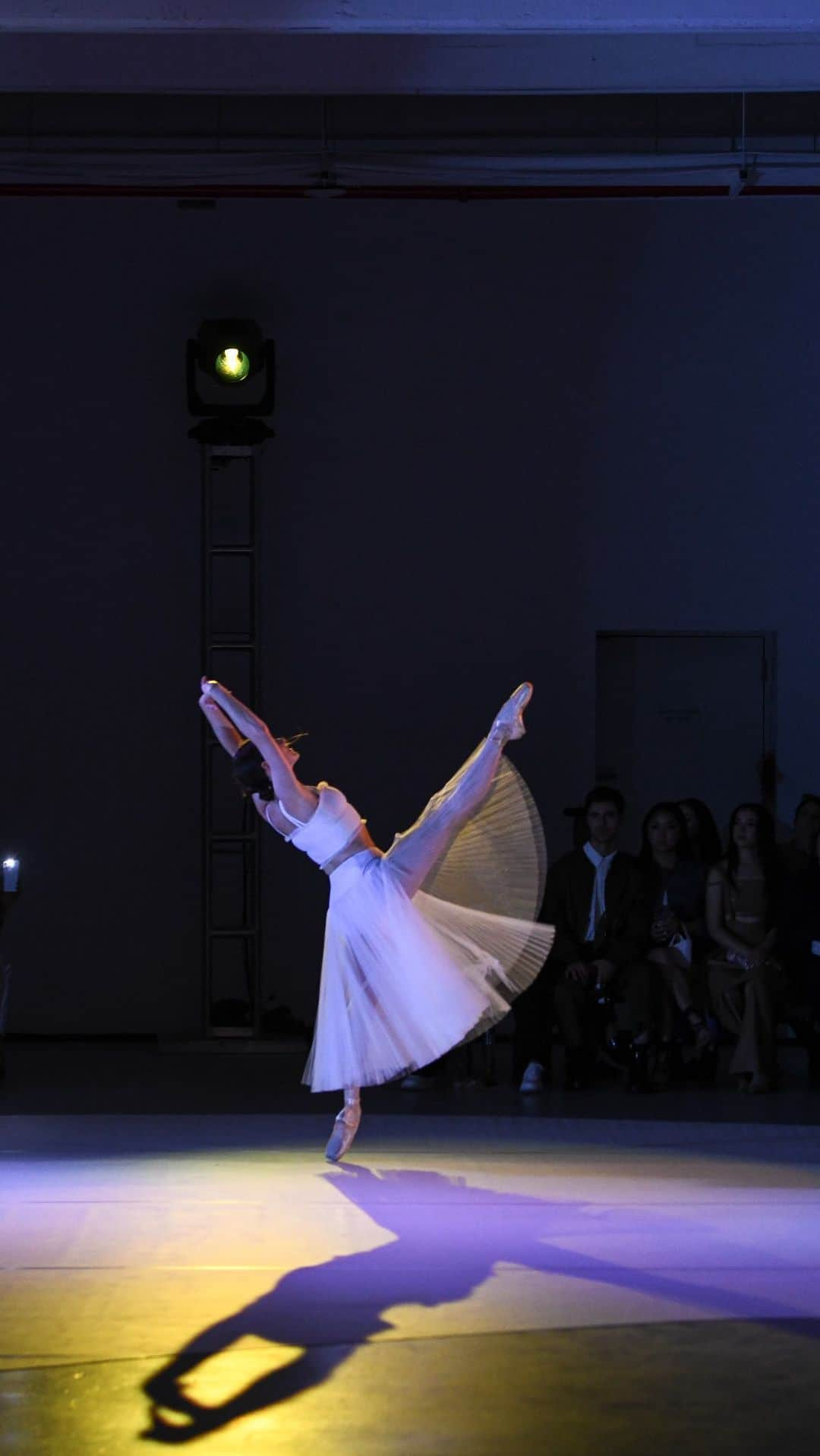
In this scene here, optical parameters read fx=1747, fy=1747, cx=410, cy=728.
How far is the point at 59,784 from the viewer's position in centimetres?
855

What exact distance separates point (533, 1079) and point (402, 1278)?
262 cm

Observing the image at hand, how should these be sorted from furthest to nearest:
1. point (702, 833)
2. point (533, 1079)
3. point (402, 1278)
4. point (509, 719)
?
point (702, 833)
point (533, 1079)
point (509, 719)
point (402, 1278)

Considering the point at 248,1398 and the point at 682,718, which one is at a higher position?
the point at 682,718

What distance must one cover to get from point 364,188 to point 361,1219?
16.5 ft

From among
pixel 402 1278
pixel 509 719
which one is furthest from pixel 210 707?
pixel 402 1278

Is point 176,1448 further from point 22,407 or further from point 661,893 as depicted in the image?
point 22,407

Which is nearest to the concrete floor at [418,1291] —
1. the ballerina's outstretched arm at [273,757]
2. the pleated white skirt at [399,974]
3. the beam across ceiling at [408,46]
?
the pleated white skirt at [399,974]

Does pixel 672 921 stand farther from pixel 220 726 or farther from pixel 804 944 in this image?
pixel 220 726

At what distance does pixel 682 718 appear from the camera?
8.83 metres

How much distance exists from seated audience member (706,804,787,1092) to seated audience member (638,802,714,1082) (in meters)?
0.09

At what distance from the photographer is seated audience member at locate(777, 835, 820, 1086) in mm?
7012

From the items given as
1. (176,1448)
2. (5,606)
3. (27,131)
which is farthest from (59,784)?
(176,1448)

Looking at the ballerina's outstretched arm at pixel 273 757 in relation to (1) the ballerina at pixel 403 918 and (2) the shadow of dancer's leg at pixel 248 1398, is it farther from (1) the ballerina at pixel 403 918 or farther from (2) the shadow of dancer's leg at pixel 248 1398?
(2) the shadow of dancer's leg at pixel 248 1398

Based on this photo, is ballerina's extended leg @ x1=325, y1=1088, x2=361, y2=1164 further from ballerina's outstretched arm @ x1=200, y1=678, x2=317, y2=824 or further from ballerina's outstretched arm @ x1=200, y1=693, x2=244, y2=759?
ballerina's outstretched arm @ x1=200, y1=693, x2=244, y2=759
